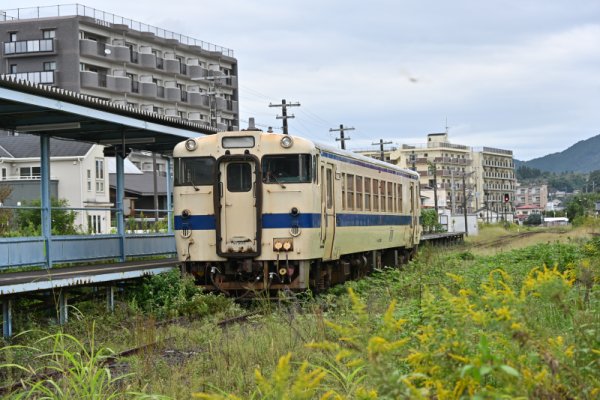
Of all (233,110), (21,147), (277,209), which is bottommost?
(277,209)

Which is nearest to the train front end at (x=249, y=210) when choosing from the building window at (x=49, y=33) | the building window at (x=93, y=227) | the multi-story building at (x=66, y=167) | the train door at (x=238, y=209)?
the train door at (x=238, y=209)

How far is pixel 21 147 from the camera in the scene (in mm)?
52375

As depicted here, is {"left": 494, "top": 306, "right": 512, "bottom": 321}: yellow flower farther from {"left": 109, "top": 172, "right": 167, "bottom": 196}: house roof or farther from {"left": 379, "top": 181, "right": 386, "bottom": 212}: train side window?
{"left": 109, "top": 172, "right": 167, "bottom": 196}: house roof

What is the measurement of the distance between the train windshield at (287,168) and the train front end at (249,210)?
0.02 meters

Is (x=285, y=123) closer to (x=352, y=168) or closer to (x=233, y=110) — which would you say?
(x=233, y=110)

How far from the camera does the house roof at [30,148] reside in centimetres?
5103

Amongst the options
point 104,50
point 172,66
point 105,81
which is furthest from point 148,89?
point 104,50

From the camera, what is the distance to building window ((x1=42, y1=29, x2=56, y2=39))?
60906 mm

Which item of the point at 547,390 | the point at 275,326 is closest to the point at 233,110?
the point at 275,326

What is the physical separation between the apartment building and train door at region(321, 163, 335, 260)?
107116 mm

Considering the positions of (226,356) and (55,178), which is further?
(55,178)

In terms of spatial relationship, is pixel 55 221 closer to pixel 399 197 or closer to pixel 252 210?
pixel 399 197

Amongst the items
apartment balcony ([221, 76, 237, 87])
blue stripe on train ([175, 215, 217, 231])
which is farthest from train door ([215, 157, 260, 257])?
apartment balcony ([221, 76, 237, 87])

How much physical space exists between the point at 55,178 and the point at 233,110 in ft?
74.2
